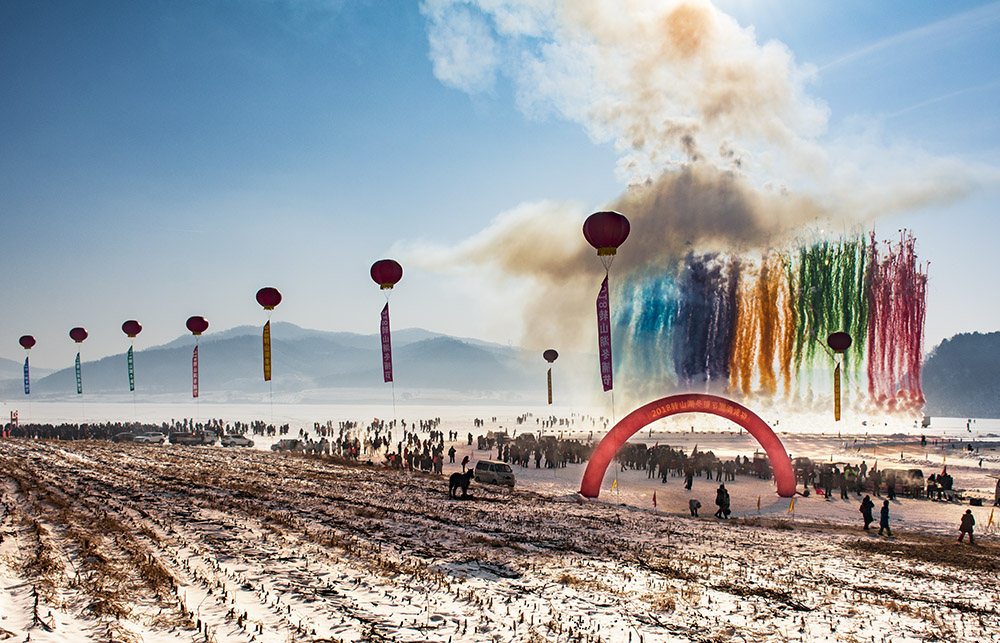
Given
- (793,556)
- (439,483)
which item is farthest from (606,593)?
(439,483)

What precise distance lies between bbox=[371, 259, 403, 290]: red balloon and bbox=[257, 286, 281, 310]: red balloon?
1031 centimetres

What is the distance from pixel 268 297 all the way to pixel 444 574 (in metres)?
32.7

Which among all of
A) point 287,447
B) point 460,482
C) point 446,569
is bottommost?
point 287,447

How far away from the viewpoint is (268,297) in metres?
40.6

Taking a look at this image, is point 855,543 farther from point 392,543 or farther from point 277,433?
point 277,433

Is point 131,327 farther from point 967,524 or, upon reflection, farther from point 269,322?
point 967,524

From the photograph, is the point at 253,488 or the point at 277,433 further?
the point at 277,433

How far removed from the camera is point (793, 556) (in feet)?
49.2

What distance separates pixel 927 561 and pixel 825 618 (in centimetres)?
780

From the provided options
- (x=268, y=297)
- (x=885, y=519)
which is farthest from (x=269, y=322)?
(x=885, y=519)

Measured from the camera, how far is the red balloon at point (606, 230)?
81.6 feet

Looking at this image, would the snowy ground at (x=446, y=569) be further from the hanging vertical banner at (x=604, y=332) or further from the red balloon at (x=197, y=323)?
the red balloon at (x=197, y=323)

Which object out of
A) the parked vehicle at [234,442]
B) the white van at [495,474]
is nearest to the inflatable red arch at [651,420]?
the white van at [495,474]

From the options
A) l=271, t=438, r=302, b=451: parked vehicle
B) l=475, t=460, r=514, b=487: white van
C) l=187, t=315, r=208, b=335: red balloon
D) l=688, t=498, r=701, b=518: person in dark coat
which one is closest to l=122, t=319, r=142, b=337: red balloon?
l=187, t=315, r=208, b=335: red balloon
